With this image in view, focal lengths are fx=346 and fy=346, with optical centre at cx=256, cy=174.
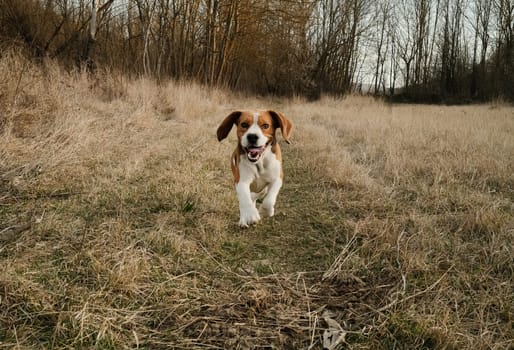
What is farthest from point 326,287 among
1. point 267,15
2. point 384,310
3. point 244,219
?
point 267,15

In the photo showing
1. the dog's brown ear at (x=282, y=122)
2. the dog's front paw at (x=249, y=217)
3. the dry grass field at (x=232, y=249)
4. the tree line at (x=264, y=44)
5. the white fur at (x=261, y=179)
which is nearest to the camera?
the dry grass field at (x=232, y=249)

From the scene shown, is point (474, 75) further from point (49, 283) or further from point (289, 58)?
point (49, 283)

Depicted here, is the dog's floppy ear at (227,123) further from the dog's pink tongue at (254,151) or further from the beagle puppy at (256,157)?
the dog's pink tongue at (254,151)

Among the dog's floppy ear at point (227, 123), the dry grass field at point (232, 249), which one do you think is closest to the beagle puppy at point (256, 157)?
the dog's floppy ear at point (227, 123)

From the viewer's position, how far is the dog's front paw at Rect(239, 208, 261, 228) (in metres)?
2.77

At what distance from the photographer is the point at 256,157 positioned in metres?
3.05

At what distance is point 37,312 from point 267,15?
19444 mm

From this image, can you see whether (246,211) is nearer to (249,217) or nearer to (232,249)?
(249,217)

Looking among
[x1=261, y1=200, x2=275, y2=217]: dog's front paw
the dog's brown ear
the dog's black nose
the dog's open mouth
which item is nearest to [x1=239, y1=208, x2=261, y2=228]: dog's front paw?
[x1=261, y1=200, x2=275, y2=217]: dog's front paw

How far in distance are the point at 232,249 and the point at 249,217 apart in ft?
1.15

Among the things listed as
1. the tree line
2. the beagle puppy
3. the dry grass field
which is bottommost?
the dry grass field

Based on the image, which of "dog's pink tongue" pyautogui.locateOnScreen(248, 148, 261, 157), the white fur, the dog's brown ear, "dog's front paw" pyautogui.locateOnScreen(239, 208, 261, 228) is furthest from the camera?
the dog's brown ear

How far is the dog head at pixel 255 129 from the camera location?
3000 millimetres

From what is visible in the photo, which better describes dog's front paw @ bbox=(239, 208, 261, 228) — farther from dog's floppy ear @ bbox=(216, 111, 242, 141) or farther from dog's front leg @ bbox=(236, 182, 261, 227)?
dog's floppy ear @ bbox=(216, 111, 242, 141)
